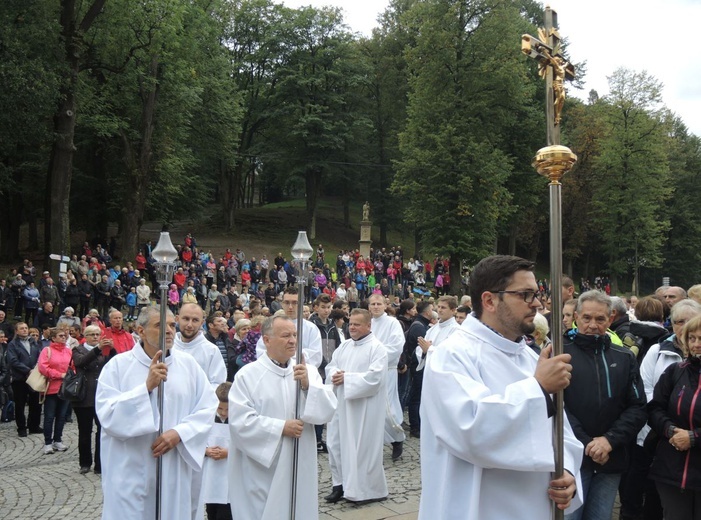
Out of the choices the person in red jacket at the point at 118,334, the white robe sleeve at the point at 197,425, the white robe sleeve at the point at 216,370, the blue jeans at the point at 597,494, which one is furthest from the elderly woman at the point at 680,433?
the person in red jacket at the point at 118,334

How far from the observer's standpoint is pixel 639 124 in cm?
4641

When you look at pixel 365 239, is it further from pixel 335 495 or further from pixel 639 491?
pixel 639 491

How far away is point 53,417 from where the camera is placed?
10.9 metres

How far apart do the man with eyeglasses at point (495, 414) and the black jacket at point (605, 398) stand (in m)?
1.28

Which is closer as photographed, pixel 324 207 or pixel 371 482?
pixel 371 482

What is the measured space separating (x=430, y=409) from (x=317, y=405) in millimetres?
2397

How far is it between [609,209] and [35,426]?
137 ft

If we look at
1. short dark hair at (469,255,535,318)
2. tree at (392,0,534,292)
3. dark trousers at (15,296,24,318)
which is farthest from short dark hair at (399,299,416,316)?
tree at (392,0,534,292)

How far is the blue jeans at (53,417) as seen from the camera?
10.7 meters

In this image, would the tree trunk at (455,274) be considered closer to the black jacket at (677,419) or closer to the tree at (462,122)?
the tree at (462,122)

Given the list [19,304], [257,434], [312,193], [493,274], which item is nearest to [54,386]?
[257,434]

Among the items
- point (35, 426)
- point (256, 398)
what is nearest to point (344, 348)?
point (256, 398)

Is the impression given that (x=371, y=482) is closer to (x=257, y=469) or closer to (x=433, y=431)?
(x=257, y=469)

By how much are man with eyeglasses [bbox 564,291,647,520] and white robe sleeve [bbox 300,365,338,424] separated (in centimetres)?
186
